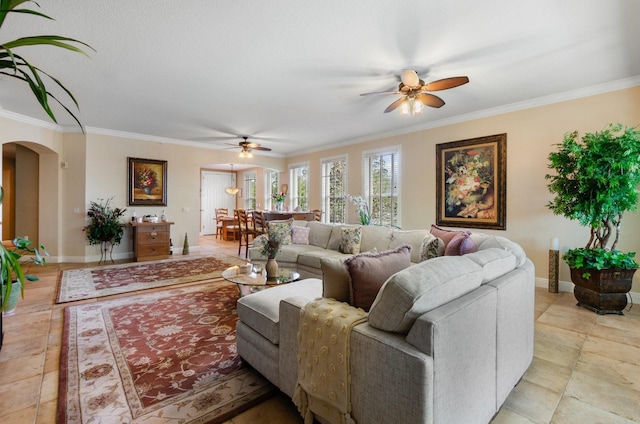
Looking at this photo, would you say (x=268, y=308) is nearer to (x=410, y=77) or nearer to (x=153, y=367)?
(x=153, y=367)

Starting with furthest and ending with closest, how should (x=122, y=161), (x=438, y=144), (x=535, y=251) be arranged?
(x=122, y=161)
(x=438, y=144)
(x=535, y=251)

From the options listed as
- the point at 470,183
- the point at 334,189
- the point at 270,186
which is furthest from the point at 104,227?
the point at 470,183

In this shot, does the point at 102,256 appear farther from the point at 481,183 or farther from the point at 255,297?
the point at 481,183

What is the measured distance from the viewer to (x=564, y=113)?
407cm

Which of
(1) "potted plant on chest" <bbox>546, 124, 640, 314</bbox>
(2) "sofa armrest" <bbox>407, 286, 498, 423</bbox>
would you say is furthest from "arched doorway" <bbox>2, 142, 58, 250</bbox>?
(1) "potted plant on chest" <bbox>546, 124, 640, 314</bbox>

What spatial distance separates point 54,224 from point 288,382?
6473 mm

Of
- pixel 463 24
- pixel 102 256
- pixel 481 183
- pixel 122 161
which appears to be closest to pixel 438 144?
pixel 481 183

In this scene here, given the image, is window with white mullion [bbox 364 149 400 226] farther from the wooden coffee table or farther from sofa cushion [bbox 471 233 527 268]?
the wooden coffee table

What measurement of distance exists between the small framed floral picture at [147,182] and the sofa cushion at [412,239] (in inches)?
212

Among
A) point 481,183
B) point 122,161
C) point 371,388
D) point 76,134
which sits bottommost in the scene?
point 371,388

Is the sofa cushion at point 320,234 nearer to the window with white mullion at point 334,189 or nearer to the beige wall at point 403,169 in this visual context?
the beige wall at point 403,169

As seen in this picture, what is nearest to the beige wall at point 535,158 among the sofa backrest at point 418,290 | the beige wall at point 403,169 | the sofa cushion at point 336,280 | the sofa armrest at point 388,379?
the beige wall at point 403,169

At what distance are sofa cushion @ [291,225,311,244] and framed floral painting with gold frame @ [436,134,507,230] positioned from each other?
7.89 ft

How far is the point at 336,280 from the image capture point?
176 centimetres
